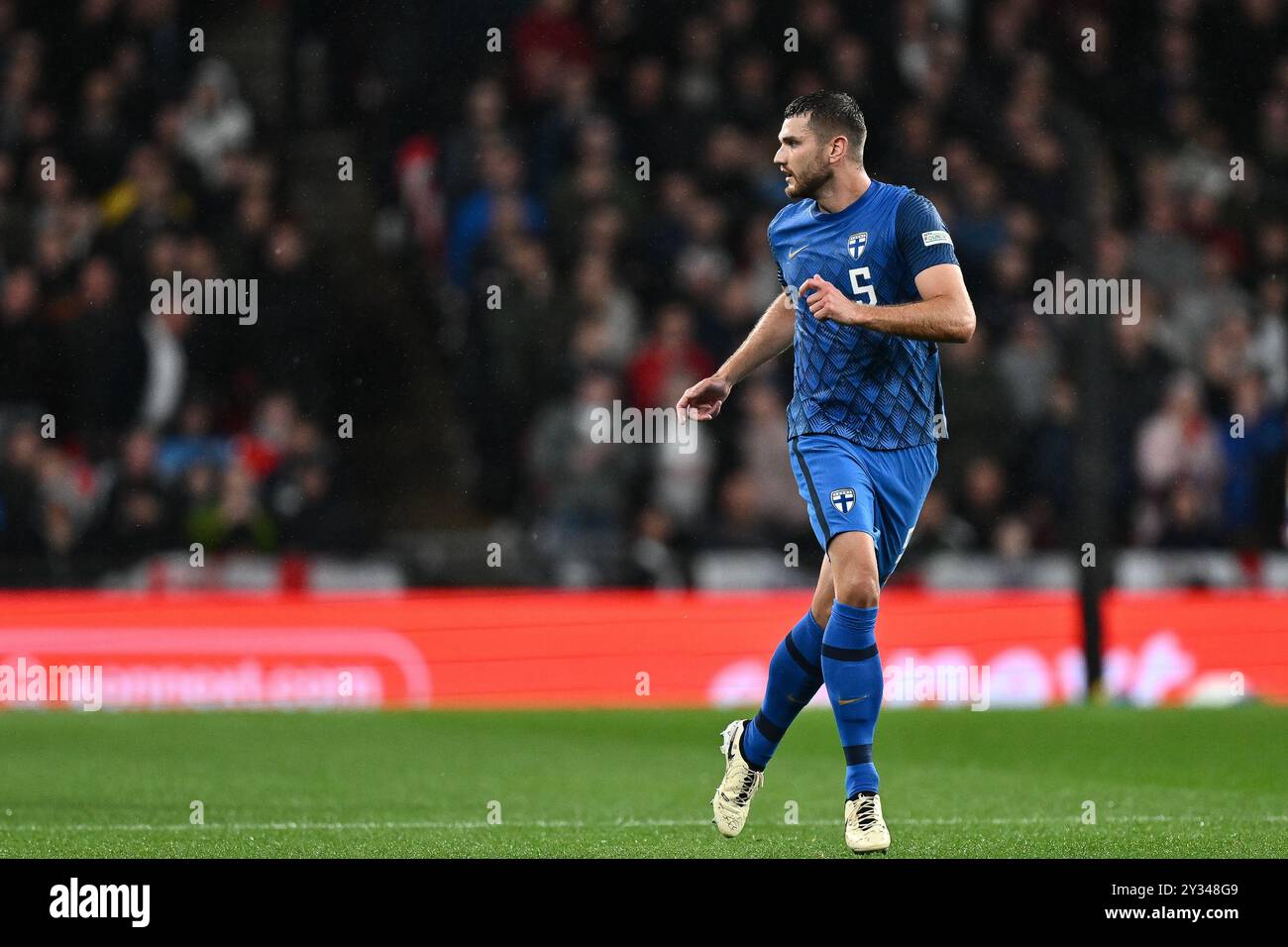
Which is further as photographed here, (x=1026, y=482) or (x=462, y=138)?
(x=462, y=138)

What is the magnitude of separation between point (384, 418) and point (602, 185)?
2.24 m

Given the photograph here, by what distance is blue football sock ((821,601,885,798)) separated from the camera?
6.39 meters

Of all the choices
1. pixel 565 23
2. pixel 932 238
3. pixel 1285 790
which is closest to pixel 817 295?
pixel 932 238

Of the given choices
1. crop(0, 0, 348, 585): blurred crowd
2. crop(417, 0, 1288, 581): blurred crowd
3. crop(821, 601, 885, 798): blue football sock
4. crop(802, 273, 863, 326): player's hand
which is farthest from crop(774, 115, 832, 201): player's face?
crop(0, 0, 348, 585): blurred crowd

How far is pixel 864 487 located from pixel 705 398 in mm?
681

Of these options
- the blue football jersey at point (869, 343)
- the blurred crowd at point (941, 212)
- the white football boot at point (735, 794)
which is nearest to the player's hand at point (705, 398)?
the blue football jersey at point (869, 343)

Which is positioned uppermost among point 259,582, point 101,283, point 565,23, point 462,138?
point 565,23

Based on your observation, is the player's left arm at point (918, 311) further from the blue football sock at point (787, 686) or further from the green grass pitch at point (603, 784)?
the green grass pitch at point (603, 784)

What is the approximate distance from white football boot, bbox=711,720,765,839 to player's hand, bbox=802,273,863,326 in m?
1.41

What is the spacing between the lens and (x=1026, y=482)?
14070mm

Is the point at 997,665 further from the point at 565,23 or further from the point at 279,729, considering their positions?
the point at 565,23

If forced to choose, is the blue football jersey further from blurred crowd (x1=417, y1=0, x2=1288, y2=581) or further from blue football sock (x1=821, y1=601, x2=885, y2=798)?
blurred crowd (x1=417, y1=0, x2=1288, y2=581)

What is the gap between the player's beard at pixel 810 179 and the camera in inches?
260

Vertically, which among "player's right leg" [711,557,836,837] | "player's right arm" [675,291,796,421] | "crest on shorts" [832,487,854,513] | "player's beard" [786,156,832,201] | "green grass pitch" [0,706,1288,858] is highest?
"player's beard" [786,156,832,201]
